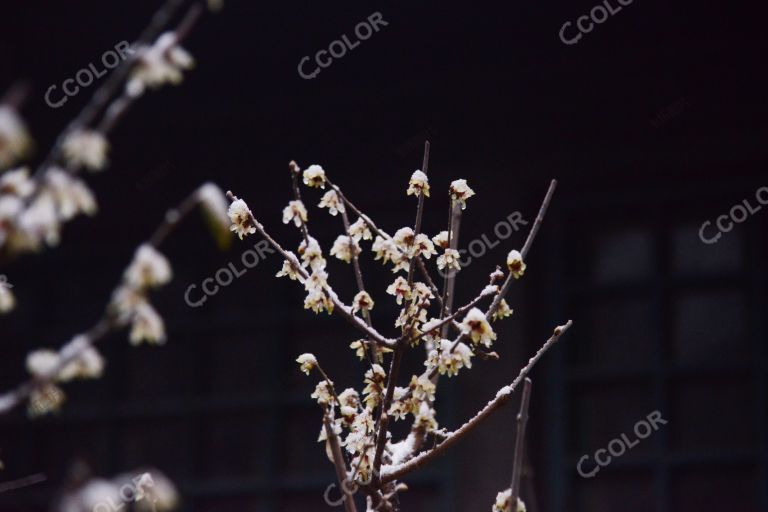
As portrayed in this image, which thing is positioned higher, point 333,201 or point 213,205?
point 333,201

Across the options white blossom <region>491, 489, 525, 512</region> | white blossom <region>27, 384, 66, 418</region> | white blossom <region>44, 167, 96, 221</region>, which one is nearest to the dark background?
white blossom <region>491, 489, 525, 512</region>

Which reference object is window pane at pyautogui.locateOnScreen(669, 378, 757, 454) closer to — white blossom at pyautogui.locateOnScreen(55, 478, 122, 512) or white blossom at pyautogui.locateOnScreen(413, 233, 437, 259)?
white blossom at pyautogui.locateOnScreen(413, 233, 437, 259)

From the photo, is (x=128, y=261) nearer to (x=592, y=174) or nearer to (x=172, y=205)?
(x=172, y=205)

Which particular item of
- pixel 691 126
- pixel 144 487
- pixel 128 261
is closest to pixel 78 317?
pixel 128 261

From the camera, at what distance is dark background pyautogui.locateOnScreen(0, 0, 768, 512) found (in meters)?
4.40

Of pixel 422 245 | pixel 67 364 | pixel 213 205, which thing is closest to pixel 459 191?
pixel 422 245

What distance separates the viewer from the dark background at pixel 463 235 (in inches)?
173

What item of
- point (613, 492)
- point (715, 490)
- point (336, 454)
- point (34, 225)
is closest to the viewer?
point (34, 225)

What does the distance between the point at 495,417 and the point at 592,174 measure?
104 centimetres

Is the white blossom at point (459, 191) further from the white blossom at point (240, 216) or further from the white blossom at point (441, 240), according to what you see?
the white blossom at point (240, 216)

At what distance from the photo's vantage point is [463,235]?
15.2 feet

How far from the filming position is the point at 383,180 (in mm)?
4871

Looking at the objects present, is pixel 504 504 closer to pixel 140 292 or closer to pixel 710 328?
pixel 140 292

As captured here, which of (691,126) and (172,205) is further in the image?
(172,205)
